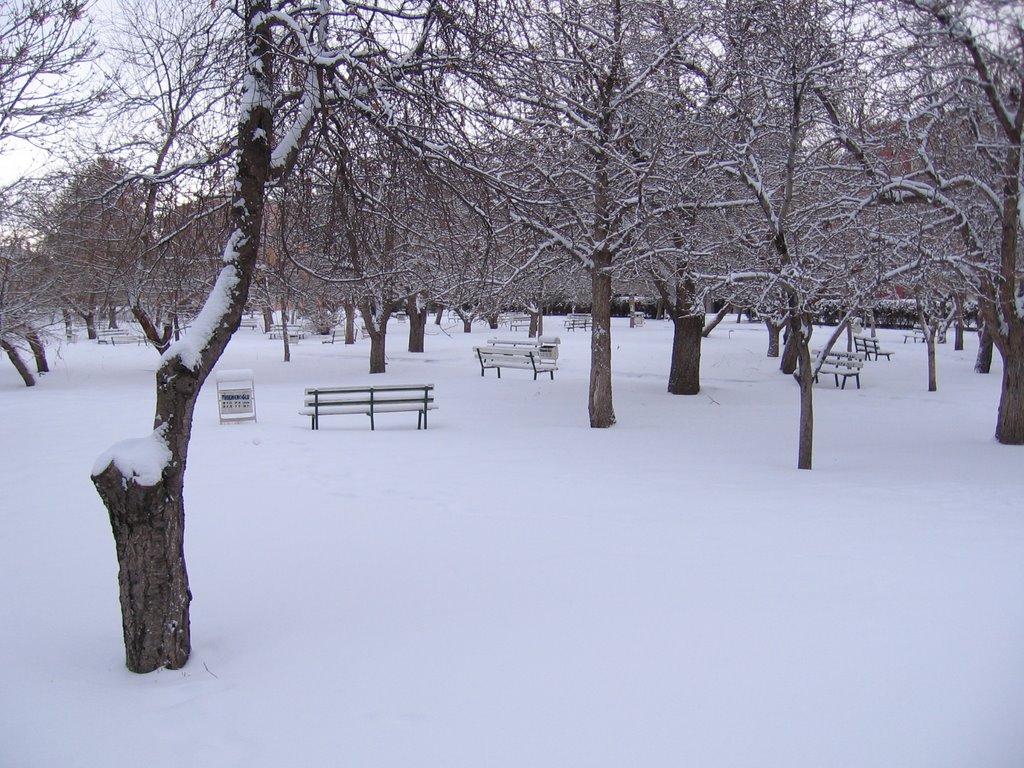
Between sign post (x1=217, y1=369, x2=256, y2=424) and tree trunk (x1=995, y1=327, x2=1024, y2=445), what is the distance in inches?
477

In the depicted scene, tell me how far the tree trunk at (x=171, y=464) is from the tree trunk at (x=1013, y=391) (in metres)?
11.0

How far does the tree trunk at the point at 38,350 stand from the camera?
1973cm

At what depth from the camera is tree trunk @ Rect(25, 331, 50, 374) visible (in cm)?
1973

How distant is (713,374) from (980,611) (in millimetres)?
18183

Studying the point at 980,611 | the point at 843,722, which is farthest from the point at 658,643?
the point at 980,611

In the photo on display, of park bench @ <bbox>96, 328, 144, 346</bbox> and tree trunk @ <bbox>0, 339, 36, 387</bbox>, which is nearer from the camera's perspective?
tree trunk @ <bbox>0, 339, 36, 387</bbox>

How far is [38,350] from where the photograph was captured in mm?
22516

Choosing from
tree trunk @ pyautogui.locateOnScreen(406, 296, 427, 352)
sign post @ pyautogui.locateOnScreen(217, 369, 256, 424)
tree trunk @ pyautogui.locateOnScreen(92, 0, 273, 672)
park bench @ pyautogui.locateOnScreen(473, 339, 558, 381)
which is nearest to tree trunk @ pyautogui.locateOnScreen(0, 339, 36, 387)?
sign post @ pyautogui.locateOnScreen(217, 369, 256, 424)

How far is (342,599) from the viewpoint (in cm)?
500

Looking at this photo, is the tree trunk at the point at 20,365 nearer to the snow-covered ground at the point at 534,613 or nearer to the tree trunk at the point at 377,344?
the tree trunk at the point at 377,344

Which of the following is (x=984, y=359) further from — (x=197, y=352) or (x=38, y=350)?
(x=38, y=350)

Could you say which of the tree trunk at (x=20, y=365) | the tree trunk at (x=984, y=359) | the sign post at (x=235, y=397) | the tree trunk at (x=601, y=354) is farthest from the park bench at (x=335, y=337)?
the tree trunk at (x=984, y=359)

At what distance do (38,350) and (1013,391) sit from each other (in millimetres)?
24504

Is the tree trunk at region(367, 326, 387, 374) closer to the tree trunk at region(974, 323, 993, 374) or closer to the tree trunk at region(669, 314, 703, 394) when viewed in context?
the tree trunk at region(669, 314, 703, 394)
